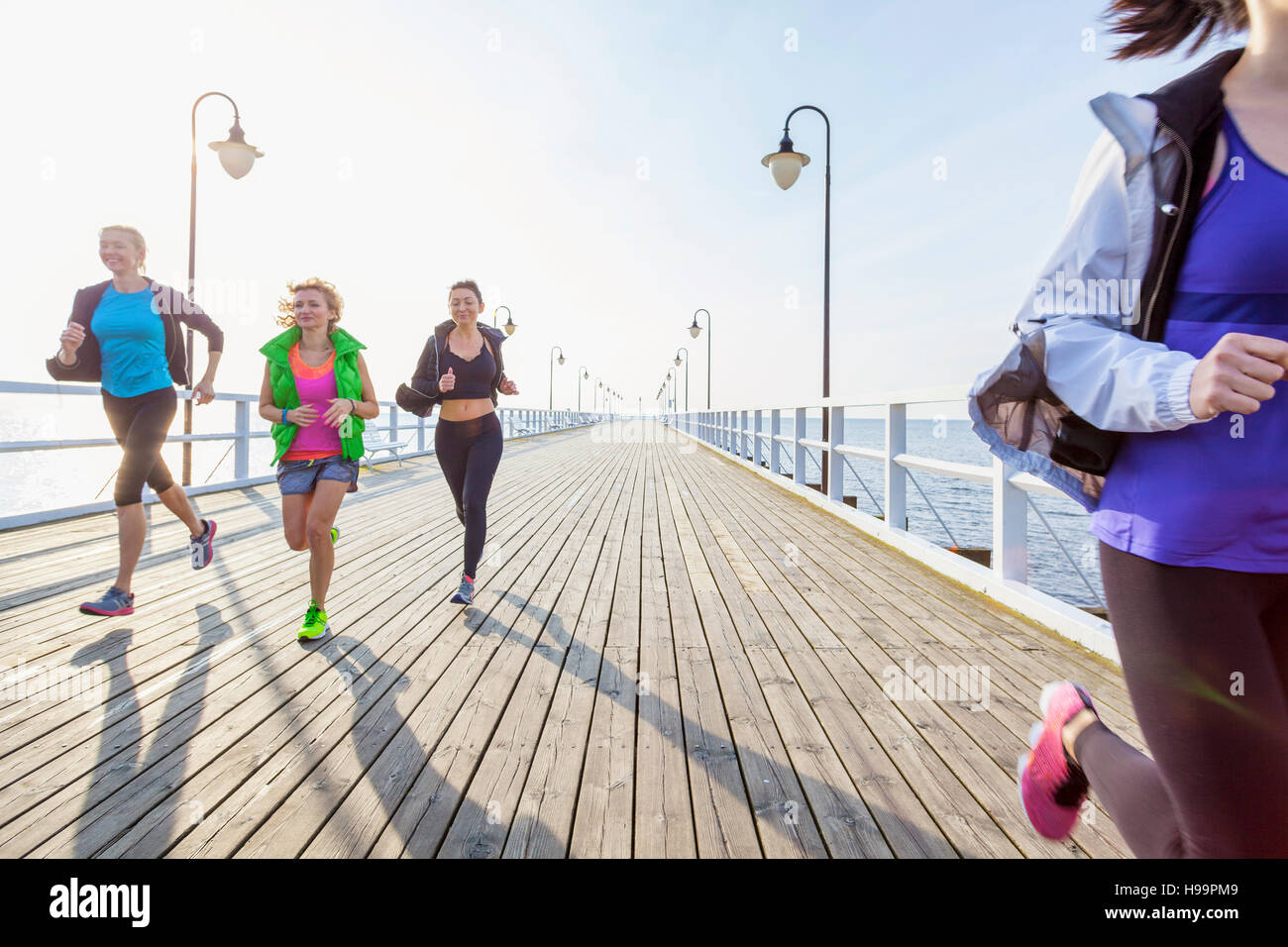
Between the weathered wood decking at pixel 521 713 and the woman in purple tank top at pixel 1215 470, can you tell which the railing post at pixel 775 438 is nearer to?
the weathered wood decking at pixel 521 713

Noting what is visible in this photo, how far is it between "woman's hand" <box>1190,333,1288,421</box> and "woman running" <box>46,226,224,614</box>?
3.88 meters

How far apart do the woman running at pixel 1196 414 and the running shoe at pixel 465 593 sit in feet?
10.4

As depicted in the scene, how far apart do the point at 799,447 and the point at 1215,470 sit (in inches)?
319

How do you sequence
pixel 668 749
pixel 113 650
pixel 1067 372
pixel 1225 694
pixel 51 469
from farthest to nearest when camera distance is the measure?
pixel 51 469 < pixel 113 650 < pixel 668 749 < pixel 1067 372 < pixel 1225 694

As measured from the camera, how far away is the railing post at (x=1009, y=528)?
141 inches

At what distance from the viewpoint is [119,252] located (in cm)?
323

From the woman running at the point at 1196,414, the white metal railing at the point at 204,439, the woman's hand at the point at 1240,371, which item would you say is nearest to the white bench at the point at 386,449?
the white metal railing at the point at 204,439

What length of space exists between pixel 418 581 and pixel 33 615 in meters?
1.84

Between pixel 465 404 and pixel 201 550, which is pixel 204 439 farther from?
pixel 465 404

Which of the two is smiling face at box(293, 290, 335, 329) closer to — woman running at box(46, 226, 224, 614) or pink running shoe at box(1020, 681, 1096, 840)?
woman running at box(46, 226, 224, 614)

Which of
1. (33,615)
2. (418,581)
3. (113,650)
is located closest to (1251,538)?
(113,650)

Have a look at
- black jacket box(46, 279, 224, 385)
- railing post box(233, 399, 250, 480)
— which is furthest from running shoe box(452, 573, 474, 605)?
railing post box(233, 399, 250, 480)
